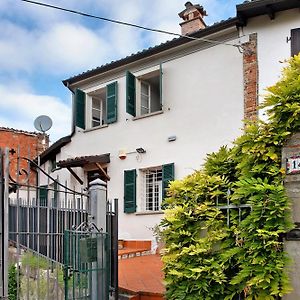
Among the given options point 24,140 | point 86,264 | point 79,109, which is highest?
point 79,109

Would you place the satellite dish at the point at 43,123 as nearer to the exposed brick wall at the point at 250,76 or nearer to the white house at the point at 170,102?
the white house at the point at 170,102

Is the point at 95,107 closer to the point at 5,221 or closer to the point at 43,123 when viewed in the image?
the point at 43,123

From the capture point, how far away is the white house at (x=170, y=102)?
35.5ft

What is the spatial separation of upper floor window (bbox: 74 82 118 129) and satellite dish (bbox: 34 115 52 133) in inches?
39.6

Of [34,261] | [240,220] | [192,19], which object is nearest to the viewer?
[240,220]

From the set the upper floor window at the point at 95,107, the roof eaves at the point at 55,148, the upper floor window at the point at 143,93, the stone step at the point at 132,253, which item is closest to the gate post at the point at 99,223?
the stone step at the point at 132,253

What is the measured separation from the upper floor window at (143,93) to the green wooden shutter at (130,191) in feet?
6.67

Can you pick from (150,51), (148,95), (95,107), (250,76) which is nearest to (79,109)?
(95,107)

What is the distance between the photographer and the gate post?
5.17 meters

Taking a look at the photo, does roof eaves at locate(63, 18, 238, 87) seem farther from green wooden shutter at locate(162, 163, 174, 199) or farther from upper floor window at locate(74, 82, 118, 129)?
green wooden shutter at locate(162, 163, 174, 199)

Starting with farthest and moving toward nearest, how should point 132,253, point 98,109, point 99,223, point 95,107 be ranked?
point 98,109 < point 95,107 < point 132,253 < point 99,223

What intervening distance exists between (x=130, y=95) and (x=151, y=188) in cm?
321

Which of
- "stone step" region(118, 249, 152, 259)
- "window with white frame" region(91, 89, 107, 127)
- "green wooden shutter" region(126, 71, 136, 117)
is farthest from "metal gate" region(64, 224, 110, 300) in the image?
"window with white frame" region(91, 89, 107, 127)

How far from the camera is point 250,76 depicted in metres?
11.0
